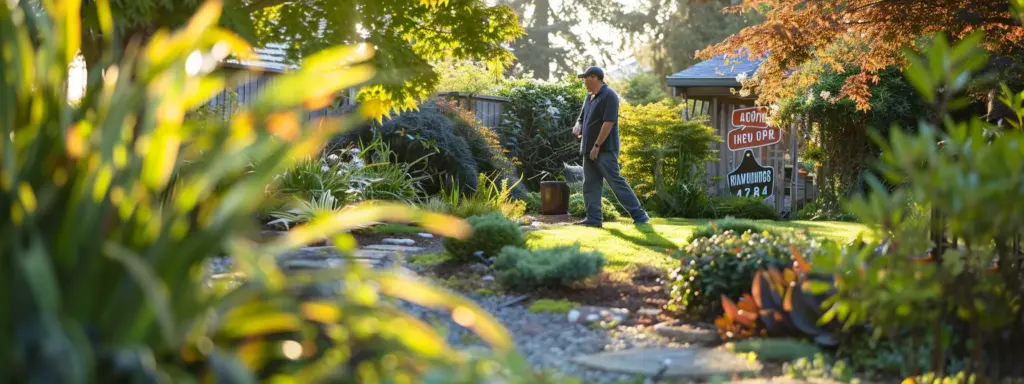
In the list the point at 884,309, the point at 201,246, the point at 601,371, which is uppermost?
the point at 201,246

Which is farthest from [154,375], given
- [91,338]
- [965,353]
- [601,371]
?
[965,353]

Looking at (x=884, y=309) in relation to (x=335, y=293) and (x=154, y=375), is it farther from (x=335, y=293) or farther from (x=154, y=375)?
(x=154, y=375)

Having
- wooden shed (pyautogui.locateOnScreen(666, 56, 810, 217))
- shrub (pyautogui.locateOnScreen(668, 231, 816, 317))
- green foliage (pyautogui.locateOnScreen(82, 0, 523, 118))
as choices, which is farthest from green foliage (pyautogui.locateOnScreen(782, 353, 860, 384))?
wooden shed (pyautogui.locateOnScreen(666, 56, 810, 217))

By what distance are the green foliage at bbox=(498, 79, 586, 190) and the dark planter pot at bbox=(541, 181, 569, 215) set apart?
3.27 metres

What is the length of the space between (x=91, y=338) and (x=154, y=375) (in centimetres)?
18

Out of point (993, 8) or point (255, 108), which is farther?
point (993, 8)

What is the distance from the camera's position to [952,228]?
2.26 m

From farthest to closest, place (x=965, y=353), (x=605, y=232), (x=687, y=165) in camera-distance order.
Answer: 1. (x=687, y=165)
2. (x=605, y=232)
3. (x=965, y=353)

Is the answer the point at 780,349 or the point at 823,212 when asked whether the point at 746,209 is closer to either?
the point at 823,212

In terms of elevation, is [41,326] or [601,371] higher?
[41,326]

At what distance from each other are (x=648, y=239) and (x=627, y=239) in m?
0.17

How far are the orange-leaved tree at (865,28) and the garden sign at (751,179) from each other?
20.1 ft

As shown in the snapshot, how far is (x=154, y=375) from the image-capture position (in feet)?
4.08

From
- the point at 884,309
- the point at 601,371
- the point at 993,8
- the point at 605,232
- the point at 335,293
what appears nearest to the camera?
the point at 335,293
